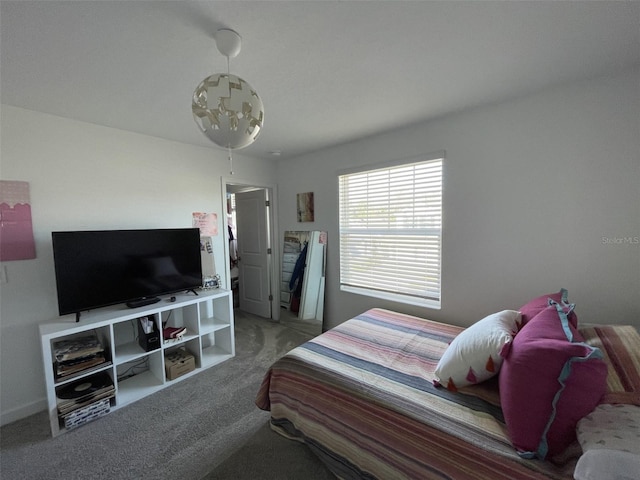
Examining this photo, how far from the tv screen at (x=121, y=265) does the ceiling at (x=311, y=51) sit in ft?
3.42

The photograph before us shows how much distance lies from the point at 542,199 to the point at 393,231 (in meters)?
1.25

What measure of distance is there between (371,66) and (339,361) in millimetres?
1837

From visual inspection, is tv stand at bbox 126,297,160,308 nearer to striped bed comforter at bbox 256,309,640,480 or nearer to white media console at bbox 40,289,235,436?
white media console at bbox 40,289,235,436

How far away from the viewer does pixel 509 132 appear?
2.01 meters

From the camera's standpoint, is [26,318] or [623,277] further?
[26,318]

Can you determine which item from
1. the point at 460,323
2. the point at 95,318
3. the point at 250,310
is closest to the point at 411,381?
the point at 460,323

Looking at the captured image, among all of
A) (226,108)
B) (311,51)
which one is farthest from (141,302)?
(311,51)

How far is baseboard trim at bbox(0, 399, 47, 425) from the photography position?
6.10 feet

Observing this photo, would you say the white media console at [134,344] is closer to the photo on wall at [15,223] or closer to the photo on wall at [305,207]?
the photo on wall at [15,223]

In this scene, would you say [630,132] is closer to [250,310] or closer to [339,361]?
[339,361]

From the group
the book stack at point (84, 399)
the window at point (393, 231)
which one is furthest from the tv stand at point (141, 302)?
the window at point (393, 231)

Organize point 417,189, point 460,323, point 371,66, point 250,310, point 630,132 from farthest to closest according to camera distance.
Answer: point 250,310
point 417,189
point 460,323
point 630,132
point 371,66

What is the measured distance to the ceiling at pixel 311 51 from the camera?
112cm

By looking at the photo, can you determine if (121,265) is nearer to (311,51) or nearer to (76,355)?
(76,355)
